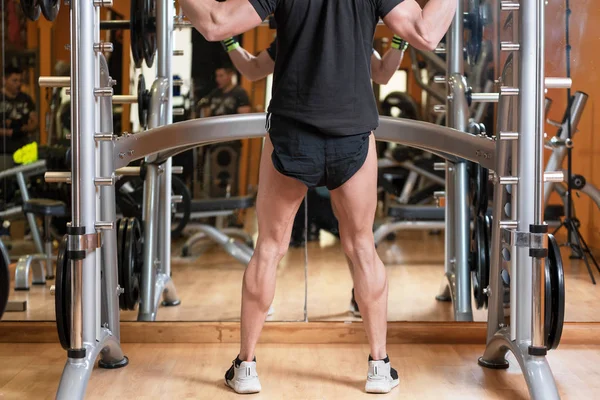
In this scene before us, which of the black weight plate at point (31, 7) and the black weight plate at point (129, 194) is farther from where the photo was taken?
the black weight plate at point (129, 194)

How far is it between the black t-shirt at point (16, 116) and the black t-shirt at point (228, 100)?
76 cm

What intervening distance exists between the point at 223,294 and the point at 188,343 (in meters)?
0.30

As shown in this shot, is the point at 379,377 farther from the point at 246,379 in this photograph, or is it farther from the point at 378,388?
the point at 246,379

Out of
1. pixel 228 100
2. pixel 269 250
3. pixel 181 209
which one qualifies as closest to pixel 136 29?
pixel 228 100

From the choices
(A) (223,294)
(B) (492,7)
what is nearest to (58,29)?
(A) (223,294)

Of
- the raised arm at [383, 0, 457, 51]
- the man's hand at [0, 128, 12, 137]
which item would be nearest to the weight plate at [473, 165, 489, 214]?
the raised arm at [383, 0, 457, 51]

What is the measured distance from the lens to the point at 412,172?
3406 mm

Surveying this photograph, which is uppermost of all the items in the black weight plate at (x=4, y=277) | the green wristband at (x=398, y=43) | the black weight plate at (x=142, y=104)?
the green wristband at (x=398, y=43)

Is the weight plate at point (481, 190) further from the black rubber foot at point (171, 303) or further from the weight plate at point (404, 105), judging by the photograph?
the black rubber foot at point (171, 303)

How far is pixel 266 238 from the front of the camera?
2514mm

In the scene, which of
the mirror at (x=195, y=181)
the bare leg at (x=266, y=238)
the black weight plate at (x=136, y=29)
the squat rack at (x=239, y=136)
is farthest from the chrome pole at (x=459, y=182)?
the black weight plate at (x=136, y=29)

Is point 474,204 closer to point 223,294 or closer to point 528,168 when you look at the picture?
point 528,168

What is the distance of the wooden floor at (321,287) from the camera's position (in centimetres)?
332

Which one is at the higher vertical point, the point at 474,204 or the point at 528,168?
the point at 528,168
